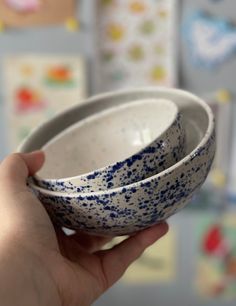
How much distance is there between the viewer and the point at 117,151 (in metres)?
0.74

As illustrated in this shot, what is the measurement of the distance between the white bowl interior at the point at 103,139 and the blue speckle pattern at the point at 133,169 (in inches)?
4.1

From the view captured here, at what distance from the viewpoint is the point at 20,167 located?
0.63m

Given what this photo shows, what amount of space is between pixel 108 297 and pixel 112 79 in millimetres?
542

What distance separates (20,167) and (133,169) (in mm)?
131

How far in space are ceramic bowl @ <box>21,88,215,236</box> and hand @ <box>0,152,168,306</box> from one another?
0.02 meters

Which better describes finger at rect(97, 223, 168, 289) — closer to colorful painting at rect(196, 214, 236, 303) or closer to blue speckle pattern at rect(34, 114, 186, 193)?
blue speckle pattern at rect(34, 114, 186, 193)

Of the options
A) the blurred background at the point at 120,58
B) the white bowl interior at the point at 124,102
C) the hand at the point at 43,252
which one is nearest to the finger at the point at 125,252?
the hand at the point at 43,252

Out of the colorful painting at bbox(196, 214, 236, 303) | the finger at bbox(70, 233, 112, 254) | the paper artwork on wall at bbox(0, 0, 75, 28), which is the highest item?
the paper artwork on wall at bbox(0, 0, 75, 28)

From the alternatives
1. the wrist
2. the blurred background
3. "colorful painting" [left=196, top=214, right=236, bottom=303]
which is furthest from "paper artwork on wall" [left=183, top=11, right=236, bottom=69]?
the wrist

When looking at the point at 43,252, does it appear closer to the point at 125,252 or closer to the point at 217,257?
the point at 125,252

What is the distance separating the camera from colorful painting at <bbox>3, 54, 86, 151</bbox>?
117cm

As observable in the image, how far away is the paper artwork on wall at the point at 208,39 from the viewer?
1.10m

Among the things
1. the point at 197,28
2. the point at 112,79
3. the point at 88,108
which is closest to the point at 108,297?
the point at 112,79

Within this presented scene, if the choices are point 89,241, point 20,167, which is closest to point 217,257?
point 89,241
